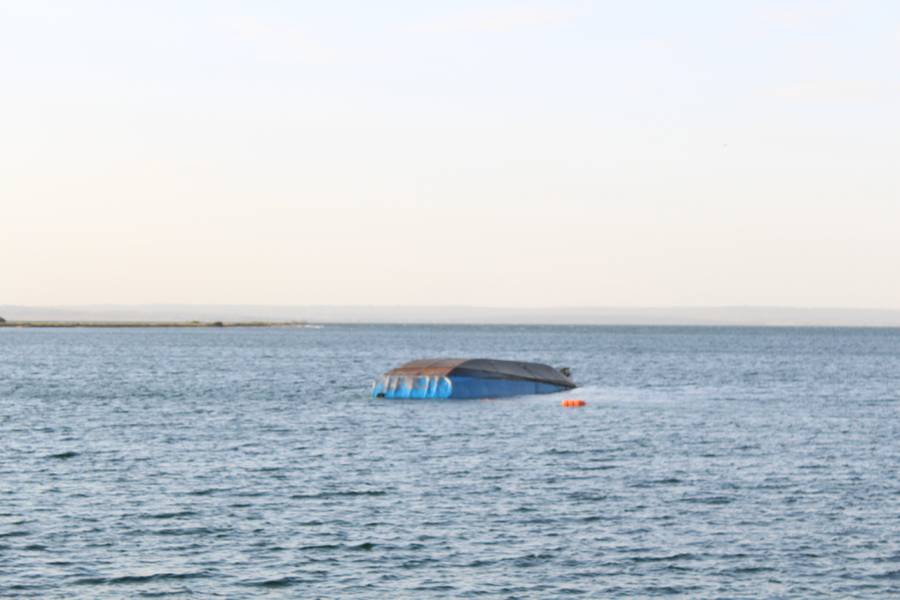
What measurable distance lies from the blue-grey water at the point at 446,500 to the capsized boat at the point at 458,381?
5.96 meters

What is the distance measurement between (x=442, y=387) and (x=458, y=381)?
5.61 ft

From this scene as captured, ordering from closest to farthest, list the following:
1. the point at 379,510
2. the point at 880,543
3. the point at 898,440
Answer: the point at 880,543 → the point at 379,510 → the point at 898,440

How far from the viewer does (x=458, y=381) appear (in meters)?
109

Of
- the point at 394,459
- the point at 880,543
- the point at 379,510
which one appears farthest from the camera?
the point at 394,459

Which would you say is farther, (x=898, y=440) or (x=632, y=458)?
(x=898, y=440)

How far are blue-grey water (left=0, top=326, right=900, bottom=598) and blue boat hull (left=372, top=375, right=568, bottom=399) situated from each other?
557cm

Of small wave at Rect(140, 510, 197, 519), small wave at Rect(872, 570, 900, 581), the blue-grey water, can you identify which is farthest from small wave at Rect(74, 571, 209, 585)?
small wave at Rect(872, 570, 900, 581)

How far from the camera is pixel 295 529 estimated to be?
44.4m

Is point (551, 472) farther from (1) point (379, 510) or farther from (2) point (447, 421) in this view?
(2) point (447, 421)

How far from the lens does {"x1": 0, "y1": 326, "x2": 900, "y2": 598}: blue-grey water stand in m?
37.2

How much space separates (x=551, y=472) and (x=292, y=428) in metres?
28.0

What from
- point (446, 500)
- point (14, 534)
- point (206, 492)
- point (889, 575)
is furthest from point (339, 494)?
point (889, 575)

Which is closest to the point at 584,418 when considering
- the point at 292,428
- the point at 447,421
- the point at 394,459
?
the point at 447,421

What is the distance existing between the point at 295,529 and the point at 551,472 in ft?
64.8
